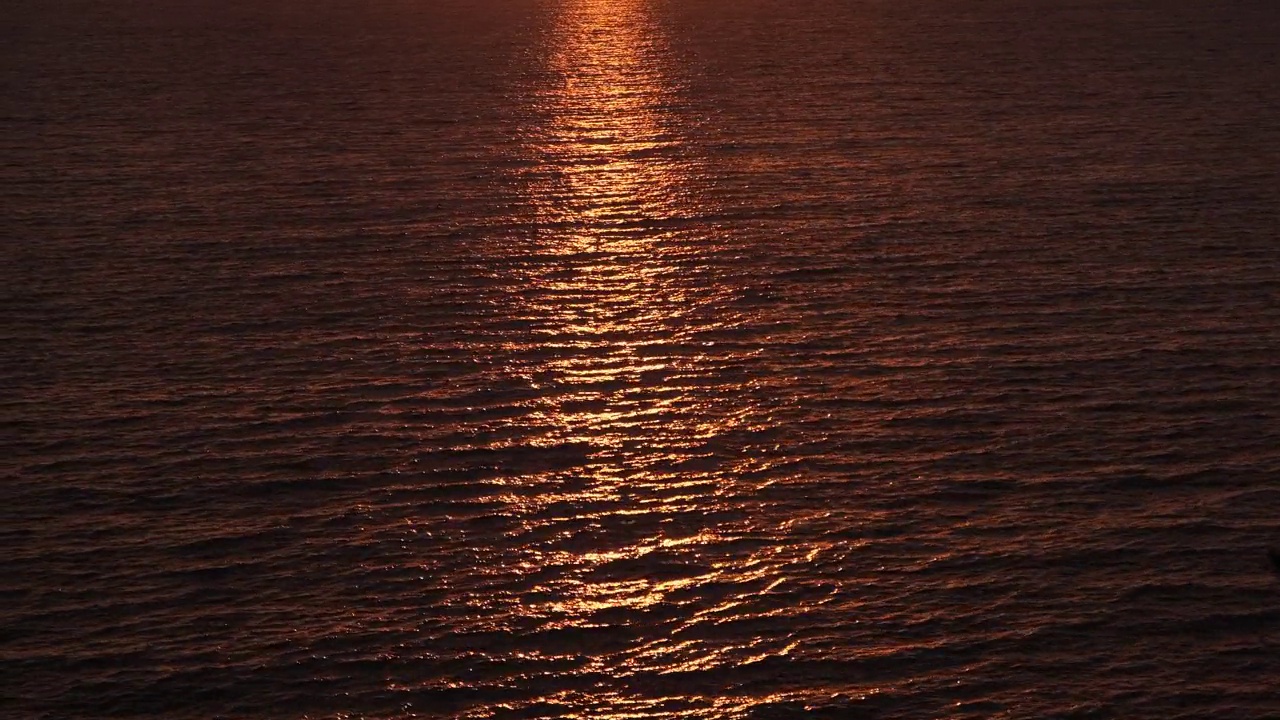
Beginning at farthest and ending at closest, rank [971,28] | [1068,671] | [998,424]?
[971,28]
[998,424]
[1068,671]

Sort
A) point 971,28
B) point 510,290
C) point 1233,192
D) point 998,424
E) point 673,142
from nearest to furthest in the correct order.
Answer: point 998,424
point 510,290
point 1233,192
point 673,142
point 971,28

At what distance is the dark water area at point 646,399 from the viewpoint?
12.0 metres

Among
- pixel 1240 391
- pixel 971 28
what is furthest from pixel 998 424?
pixel 971 28

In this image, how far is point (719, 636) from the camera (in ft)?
40.0

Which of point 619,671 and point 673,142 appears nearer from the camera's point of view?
point 619,671

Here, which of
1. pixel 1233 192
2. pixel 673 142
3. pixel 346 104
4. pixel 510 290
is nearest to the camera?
pixel 510 290

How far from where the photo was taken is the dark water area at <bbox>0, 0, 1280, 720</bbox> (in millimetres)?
11961

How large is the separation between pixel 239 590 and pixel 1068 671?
6.68m

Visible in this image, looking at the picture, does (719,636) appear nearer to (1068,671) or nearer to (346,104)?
(1068,671)

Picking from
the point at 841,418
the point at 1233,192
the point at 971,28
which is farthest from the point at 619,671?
the point at 971,28

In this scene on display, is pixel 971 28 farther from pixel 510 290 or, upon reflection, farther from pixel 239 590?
pixel 239 590

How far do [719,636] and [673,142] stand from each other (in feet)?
48.3

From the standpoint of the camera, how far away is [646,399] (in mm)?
16453

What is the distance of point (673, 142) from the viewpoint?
25734mm
